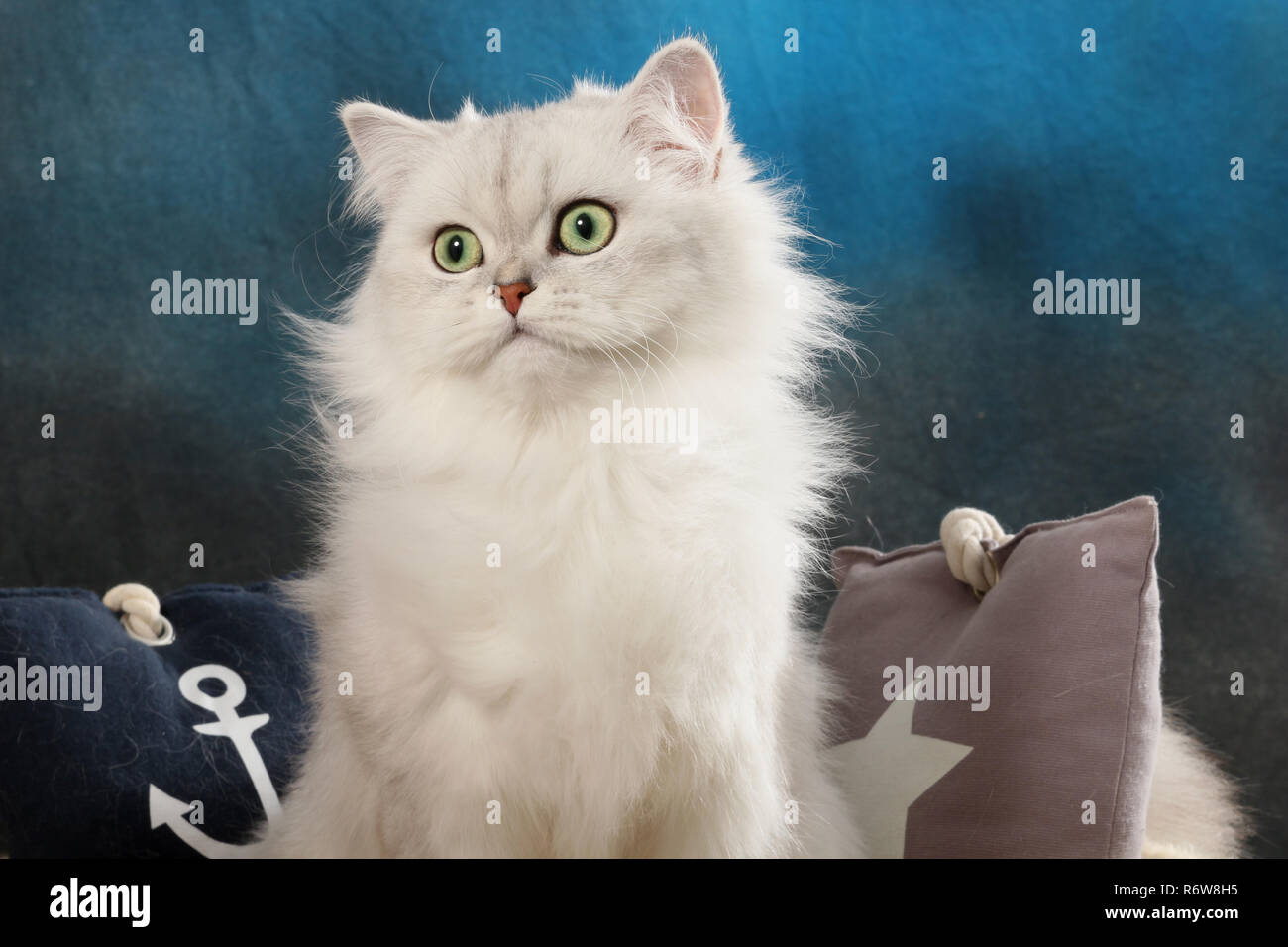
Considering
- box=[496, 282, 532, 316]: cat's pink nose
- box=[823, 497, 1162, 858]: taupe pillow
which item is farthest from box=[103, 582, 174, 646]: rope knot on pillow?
box=[823, 497, 1162, 858]: taupe pillow

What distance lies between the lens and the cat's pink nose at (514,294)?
5.46ft

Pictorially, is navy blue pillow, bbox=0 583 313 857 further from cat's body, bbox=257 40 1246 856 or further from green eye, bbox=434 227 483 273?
green eye, bbox=434 227 483 273

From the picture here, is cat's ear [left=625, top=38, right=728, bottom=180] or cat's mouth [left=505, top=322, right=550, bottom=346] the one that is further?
cat's ear [left=625, top=38, right=728, bottom=180]

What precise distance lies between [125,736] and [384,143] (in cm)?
113

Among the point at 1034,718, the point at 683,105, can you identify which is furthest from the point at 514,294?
the point at 1034,718

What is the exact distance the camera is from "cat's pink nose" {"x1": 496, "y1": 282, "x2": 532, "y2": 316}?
1665mm

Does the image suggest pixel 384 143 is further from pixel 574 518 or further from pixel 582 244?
pixel 574 518

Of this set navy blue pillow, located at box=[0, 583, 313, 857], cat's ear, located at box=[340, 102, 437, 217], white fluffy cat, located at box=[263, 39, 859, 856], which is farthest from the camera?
navy blue pillow, located at box=[0, 583, 313, 857]

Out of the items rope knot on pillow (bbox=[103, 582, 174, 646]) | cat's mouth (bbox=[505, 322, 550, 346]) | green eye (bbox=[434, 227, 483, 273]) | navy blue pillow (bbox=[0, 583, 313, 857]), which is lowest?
navy blue pillow (bbox=[0, 583, 313, 857])

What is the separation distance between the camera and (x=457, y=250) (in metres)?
1.78

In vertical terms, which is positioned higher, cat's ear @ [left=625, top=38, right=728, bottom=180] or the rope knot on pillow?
cat's ear @ [left=625, top=38, right=728, bottom=180]

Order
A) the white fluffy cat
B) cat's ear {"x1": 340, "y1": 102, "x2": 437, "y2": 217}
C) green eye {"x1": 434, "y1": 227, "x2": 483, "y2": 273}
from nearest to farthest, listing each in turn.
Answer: the white fluffy cat < green eye {"x1": 434, "y1": 227, "x2": 483, "y2": 273} < cat's ear {"x1": 340, "y1": 102, "x2": 437, "y2": 217}

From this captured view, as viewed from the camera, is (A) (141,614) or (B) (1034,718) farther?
(A) (141,614)
